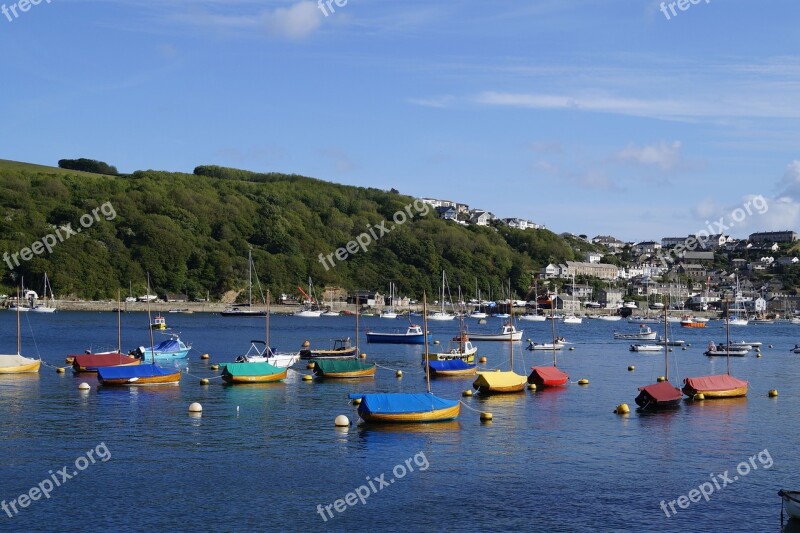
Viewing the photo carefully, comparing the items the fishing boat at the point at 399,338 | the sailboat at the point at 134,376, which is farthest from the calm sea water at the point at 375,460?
the fishing boat at the point at 399,338

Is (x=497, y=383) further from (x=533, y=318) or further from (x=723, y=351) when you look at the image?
(x=533, y=318)

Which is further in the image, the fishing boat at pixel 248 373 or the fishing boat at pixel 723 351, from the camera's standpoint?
the fishing boat at pixel 723 351

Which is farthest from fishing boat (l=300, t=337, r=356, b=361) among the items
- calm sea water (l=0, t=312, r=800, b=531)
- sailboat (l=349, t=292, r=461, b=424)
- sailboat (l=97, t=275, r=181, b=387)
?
sailboat (l=349, t=292, r=461, b=424)

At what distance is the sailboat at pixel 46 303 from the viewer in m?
170

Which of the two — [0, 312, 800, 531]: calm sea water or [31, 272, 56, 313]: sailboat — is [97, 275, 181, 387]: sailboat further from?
[31, 272, 56, 313]: sailboat

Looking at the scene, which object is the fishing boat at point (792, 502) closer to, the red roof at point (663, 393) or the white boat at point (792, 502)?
the white boat at point (792, 502)

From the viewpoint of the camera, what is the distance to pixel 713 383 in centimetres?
5728

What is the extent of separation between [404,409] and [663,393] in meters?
17.0

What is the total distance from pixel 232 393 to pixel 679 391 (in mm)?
26648

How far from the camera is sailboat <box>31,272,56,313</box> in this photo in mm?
170000

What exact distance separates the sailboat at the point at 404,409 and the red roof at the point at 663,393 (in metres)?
13.3

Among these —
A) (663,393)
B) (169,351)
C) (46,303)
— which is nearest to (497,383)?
(663,393)

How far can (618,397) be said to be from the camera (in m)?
58.6

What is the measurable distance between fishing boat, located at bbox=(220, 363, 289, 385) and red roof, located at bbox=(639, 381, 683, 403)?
24.1m
